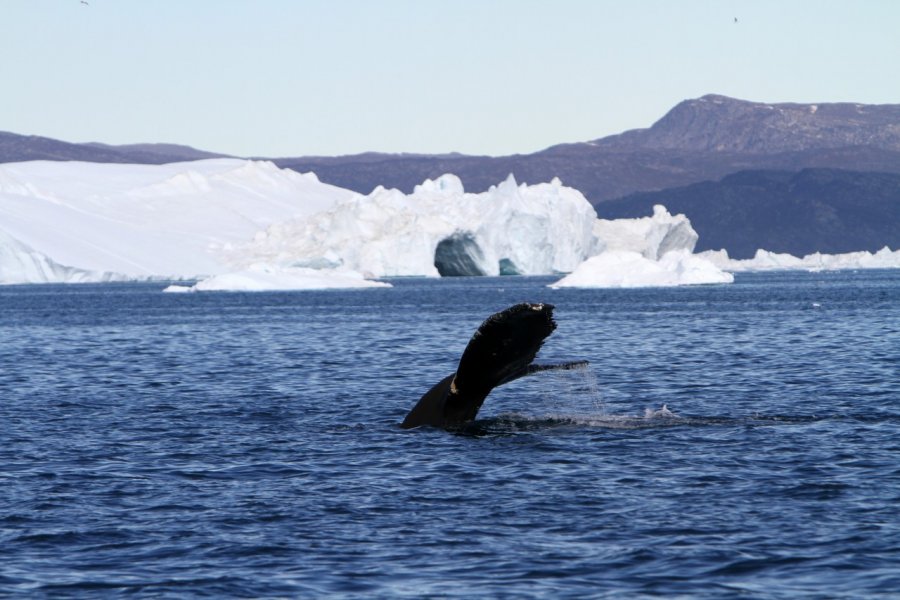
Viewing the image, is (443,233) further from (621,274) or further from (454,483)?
(454,483)

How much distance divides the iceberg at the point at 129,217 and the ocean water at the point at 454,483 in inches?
3835

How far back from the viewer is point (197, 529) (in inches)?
523

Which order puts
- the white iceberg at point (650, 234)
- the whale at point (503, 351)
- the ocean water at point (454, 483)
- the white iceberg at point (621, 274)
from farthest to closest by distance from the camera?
the white iceberg at point (650, 234) < the white iceberg at point (621, 274) < the whale at point (503, 351) < the ocean water at point (454, 483)

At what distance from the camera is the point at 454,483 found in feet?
50.7

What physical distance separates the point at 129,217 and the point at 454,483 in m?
153

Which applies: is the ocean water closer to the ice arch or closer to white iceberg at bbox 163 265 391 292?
white iceberg at bbox 163 265 391 292

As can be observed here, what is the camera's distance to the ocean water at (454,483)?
1137cm

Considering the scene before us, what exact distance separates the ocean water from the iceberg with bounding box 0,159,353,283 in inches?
3835

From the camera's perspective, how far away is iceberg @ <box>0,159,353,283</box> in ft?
Result: 426

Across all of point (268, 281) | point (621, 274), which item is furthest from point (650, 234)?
point (268, 281)

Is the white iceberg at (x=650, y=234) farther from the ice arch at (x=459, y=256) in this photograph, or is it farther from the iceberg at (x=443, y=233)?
the ice arch at (x=459, y=256)

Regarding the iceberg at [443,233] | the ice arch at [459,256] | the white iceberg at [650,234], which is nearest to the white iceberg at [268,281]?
the iceberg at [443,233]

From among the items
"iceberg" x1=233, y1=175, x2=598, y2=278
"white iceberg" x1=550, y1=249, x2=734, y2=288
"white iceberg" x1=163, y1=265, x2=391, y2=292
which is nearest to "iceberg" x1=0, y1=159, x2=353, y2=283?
"iceberg" x1=233, y1=175, x2=598, y2=278

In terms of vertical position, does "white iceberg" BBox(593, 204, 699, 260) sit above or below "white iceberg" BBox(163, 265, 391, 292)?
above
